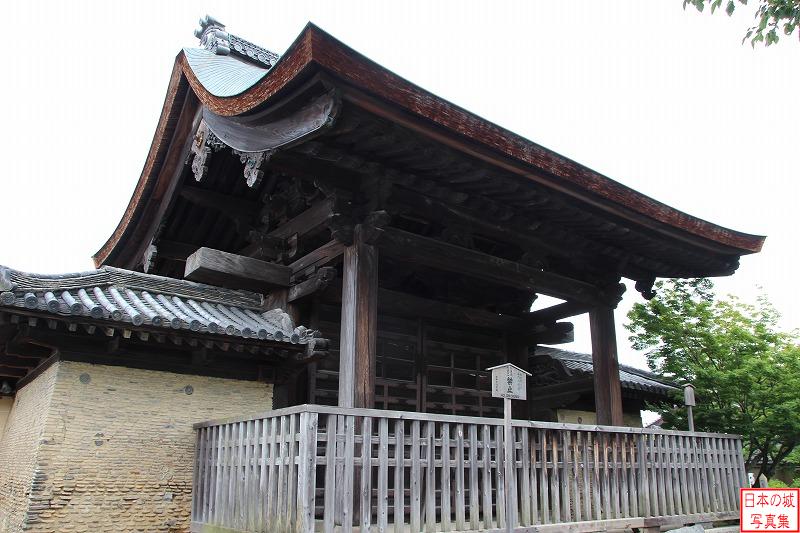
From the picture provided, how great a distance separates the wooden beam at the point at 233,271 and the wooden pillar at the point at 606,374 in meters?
4.49

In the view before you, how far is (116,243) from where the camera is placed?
34.9 feet

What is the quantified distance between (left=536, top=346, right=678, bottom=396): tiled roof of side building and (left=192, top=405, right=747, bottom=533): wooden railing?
10.9 ft

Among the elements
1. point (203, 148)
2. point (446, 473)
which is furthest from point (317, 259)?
point (446, 473)

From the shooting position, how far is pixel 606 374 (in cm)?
962

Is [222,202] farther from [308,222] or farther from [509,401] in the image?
[509,401]

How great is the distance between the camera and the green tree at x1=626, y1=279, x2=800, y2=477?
11219 mm

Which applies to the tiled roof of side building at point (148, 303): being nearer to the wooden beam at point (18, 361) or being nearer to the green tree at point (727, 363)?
the wooden beam at point (18, 361)

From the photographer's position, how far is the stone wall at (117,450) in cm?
673

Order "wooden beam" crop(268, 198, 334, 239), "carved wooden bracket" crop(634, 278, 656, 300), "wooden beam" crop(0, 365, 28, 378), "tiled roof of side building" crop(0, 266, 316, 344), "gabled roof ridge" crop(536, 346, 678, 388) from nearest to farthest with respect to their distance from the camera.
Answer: "tiled roof of side building" crop(0, 266, 316, 344) → "wooden beam" crop(268, 198, 334, 239) → "wooden beam" crop(0, 365, 28, 378) → "carved wooden bracket" crop(634, 278, 656, 300) → "gabled roof ridge" crop(536, 346, 678, 388)

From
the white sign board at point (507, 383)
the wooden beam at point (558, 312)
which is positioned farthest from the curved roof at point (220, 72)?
the wooden beam at point (558, 312)

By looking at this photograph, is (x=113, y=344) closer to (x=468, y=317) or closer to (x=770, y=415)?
(x=468, y=317)

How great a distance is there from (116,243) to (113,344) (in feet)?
12.9

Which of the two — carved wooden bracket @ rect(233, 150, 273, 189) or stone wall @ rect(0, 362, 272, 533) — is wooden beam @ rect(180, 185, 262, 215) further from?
stone wall @ rect(0, 362, 272, 533)

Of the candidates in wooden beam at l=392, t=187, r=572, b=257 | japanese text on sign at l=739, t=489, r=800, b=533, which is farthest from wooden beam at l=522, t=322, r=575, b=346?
japanese text on sign at l=739, t=489, r=800, b=533
